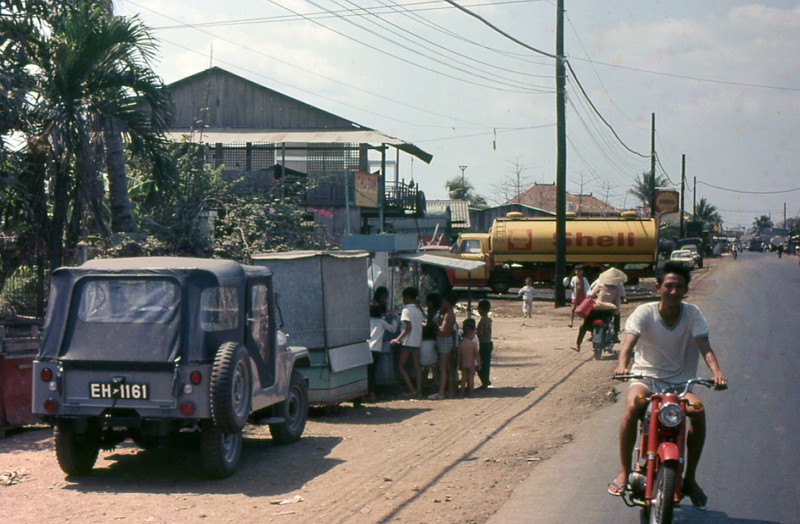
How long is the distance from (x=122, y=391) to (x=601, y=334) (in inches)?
457

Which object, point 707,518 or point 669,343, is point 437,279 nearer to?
point 707,518

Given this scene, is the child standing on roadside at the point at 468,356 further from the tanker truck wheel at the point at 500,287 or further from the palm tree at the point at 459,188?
the palm tree at the point at 459,188

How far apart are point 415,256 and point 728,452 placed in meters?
8.66

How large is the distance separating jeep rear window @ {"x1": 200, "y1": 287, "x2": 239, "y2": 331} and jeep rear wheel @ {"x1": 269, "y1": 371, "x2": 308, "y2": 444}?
175 centimetres

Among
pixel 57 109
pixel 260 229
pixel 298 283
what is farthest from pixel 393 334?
pixel 57 109

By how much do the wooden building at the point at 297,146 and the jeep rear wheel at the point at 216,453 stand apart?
19131mm

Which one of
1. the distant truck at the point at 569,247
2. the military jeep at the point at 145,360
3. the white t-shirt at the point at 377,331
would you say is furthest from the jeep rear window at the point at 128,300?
the distant truck at the point at 569,247

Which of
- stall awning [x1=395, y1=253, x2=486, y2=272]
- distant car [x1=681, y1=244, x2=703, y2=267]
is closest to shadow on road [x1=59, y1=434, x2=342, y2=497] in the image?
stall awning [x1=395, y1=253, x2=486, y2=272]

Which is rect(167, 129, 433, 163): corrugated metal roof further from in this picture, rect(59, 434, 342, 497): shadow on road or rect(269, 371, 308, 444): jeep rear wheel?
rect(59, 434, 342, 497): shadow on road

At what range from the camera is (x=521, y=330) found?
24.9m

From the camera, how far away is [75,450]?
28.1ft

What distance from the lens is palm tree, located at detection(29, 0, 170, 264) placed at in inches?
483

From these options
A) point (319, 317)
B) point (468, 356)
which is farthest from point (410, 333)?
point (319, 317)

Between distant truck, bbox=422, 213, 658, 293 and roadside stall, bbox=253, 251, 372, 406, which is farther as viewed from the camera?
distant truck, bbox=422, 213, 658, 293
